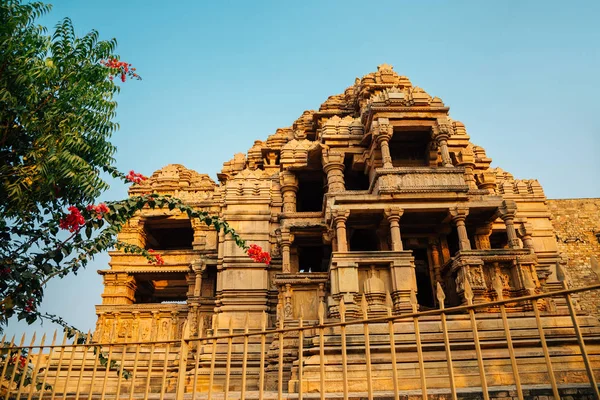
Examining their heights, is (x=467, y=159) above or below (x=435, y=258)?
above

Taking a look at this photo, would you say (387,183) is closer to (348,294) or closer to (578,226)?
(348,294)

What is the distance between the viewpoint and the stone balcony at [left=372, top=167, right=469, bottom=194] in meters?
13.5

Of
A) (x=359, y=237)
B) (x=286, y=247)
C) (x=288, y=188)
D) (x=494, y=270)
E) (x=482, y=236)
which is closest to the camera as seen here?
(x=494, y=270)

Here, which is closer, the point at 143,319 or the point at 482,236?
the point at 482,236

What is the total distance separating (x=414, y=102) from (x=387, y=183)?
379 cm

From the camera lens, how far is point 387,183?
1377 cm

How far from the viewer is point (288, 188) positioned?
18.4 meters

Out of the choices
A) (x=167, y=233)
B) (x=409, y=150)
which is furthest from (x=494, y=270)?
(x=167, y=233)

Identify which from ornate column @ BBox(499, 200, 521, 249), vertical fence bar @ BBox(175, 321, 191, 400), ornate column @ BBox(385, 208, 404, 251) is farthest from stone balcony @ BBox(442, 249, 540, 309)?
vertical fence bar @ BBox(175, 321, 191, 400)

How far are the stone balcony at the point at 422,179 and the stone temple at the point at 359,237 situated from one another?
0.14 ft

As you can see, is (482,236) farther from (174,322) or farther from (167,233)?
(167,233)

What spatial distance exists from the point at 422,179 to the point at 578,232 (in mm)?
11538

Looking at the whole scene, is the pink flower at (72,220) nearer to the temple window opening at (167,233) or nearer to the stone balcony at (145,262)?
the stone balcony at (145,262)

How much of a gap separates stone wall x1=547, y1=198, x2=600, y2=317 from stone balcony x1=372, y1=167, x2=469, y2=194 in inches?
387
